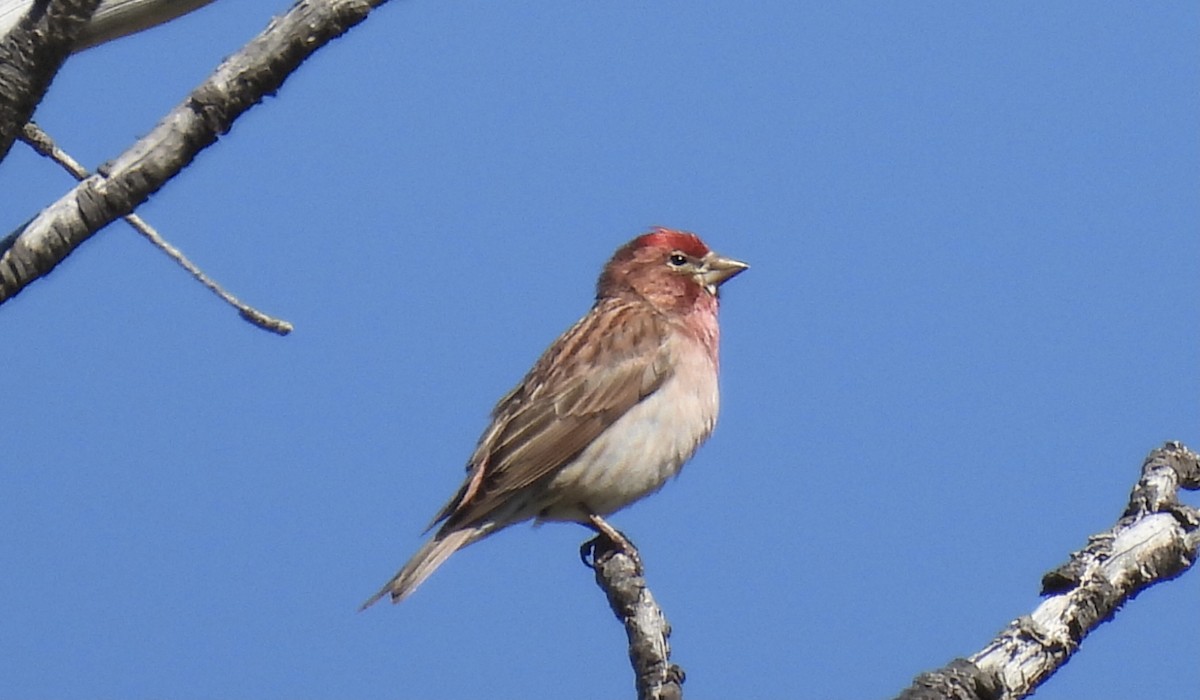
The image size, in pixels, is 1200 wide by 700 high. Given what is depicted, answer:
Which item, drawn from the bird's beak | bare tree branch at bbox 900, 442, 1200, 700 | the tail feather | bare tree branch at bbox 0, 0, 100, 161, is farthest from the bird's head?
bare tree branch at bbox 0, 0, 100, 161

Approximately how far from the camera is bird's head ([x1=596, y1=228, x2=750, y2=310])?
28.0 feet

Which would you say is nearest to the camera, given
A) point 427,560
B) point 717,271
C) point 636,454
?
point 427,560

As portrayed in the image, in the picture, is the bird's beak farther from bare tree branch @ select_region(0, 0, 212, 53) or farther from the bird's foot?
bare tree branch @ select_region(0, 0, 212, 53)

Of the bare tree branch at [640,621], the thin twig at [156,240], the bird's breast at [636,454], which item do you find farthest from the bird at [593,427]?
the thin twig at [156,240]

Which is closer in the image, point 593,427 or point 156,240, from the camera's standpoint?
point 156,240

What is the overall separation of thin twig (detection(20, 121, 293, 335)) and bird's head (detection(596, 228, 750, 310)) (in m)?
4.36

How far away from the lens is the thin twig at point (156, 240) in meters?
4.18

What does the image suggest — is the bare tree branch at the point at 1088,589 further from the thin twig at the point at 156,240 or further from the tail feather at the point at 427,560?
the tail feather at the point at 427,560

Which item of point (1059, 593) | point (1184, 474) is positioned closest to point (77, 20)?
point (1059, 593)

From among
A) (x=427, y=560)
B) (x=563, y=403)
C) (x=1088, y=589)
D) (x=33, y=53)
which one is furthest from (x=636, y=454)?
(x=33, y=53)

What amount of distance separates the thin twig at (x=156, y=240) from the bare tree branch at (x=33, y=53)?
302 millimetres

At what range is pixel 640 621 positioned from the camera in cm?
507

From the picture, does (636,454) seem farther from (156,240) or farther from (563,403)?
(156,240)

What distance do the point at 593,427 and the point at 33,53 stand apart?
4.07 meters
